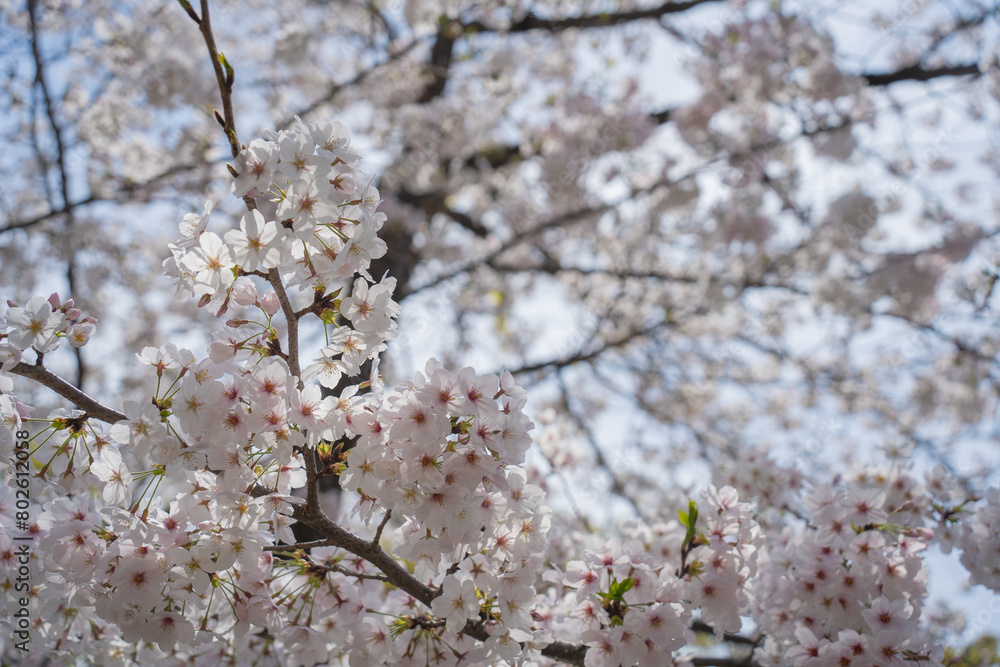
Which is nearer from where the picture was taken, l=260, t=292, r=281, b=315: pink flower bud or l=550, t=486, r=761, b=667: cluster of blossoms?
l=260, t=292, r=281, b=315: pink flower bud

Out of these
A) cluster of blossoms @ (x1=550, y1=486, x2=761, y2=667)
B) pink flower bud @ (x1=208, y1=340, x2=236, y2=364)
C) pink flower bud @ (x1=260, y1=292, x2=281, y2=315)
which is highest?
pink flower bud @ (x1=260, y1=292, x2=281, y2=315)

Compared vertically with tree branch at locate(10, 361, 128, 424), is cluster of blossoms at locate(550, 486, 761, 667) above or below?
below

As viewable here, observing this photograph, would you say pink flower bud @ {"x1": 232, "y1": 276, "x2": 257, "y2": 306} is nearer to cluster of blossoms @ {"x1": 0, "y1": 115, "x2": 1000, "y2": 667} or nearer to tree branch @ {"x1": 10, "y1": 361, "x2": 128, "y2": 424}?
cluster of blossoms @ {"x1": 0, "y1": 115, "x2": 1000, "y2": 667}

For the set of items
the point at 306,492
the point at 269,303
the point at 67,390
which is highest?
the point at 269,303

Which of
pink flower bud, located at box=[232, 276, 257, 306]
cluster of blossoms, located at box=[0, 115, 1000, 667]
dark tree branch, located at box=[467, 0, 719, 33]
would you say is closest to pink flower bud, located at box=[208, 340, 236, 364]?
cluster of blossoms, located at box=[0, 115, 1000, 667]

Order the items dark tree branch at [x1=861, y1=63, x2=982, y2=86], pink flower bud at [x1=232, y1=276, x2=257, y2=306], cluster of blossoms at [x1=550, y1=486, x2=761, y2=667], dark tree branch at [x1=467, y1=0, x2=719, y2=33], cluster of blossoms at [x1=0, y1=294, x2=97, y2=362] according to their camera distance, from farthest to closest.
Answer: dark tree branch at [x1=467, y1=0, x2=719, y2=33], dark tree branch at [x1=861, y1=63, x2=982, y2=86], cluster of blossoms at [x1=550, y1=486, x2=761, y2=667], pink flower bud at [x1=232, y1=276, x2=257, y2=306], cluster of blossoms at [x1=0, y1=294, x2=97, y2=362]

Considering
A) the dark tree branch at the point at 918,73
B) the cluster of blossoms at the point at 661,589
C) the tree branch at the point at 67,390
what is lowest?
the cluster of blossoms at the point at 661,589

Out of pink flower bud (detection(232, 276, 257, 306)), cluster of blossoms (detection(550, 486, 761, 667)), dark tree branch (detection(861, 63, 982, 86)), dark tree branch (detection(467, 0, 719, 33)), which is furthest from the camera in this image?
dark tree branch (detection(467, 0, 719, 33))

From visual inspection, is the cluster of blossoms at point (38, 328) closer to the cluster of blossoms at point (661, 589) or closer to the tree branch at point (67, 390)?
the tree branch at point (67, 390)

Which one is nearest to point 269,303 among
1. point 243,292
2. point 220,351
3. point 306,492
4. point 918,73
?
point 243,292

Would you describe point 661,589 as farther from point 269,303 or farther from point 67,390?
point 67,390

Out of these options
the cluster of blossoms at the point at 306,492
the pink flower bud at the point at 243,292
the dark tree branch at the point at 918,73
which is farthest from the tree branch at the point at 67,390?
the dark tree branch at the point at 918,73

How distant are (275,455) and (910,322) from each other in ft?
18.5

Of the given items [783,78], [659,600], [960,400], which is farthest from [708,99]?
[960,400]
